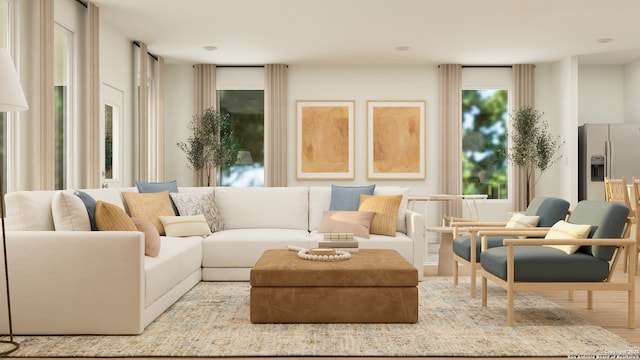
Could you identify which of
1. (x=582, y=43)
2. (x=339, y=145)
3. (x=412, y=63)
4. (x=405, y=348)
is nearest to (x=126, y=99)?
(x=339, y=145)

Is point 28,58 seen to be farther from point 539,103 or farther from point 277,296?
point 539,103

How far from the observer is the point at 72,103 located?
608 centimetres

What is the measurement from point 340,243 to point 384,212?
1.10 m

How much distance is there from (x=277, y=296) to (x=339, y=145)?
5797 millimetres

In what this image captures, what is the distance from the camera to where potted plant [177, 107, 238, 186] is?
880 cm

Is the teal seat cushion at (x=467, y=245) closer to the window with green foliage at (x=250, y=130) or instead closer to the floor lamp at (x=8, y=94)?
the floor lamp at (x=8, y=94)

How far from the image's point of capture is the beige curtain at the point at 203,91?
30.0ft

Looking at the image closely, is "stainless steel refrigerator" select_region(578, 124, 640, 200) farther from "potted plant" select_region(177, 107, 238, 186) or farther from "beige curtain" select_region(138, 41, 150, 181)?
"beige curtain" select_region(138, 41, 150, 181)

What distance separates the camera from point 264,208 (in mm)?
5844

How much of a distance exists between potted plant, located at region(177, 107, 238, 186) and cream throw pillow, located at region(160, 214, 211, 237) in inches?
142

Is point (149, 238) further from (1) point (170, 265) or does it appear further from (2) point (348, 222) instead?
(2) point (348, 222)

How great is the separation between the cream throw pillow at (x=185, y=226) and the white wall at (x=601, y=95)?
6891 millimetres

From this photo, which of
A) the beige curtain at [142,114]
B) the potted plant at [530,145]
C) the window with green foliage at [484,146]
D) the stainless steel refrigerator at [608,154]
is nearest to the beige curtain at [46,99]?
the beige curtain at [142,114]

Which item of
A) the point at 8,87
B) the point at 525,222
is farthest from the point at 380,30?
the point at 8,87
